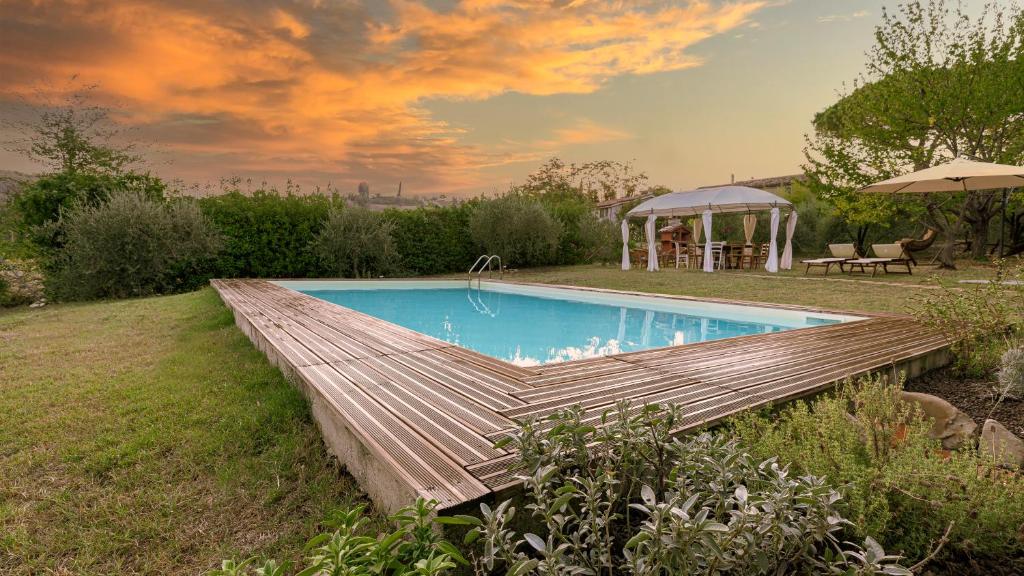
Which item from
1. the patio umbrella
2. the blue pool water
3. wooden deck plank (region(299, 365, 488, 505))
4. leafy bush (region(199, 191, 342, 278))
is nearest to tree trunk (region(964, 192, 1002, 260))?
the patio umbrella

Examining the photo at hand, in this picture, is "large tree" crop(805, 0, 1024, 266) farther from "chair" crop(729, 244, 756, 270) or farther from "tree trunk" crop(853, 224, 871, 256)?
"chair" crop(729, 244, 756, 270)

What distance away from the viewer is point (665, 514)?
3.51 feet

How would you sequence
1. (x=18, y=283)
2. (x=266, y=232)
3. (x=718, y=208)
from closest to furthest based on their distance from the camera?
(x=18, y=283) → (x=266, y=232) → (x=718, y=208)

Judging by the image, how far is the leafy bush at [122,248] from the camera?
902cm

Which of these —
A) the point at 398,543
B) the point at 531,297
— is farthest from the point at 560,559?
the point at 531,297

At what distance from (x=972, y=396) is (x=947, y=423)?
835mm

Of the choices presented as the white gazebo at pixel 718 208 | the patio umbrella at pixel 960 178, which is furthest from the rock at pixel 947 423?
the white gazebo at pixel 718 208

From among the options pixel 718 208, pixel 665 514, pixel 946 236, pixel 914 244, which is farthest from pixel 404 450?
pixel 946 236

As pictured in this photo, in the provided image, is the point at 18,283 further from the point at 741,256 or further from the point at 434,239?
the point at 741,256

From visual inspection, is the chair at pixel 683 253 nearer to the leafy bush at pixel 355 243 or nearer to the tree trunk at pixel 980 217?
the tree trunk at pixel 980 217

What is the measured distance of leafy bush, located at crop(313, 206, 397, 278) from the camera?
12039 mm

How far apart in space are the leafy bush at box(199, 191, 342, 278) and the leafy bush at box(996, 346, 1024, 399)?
1240 cm

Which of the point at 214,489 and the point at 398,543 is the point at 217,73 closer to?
the point at 214,489

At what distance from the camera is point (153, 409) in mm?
2941
